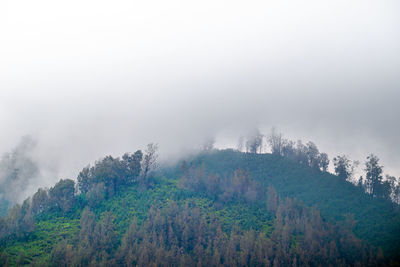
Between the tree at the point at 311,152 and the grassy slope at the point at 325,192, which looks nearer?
the grassy slope at the point at 325,192

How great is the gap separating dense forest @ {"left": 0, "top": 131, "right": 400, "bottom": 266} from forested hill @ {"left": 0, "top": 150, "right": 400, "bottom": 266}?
25 centimetres

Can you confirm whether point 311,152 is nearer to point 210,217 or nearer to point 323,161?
point 323,161

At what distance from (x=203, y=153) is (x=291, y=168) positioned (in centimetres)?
3427

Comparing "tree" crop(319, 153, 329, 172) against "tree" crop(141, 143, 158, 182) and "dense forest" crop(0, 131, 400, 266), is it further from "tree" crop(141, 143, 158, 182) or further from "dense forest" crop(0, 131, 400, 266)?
"tree" crop(141, 143, 158, 182)

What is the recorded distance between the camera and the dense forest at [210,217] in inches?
2057

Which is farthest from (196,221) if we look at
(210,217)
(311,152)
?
(311,152)

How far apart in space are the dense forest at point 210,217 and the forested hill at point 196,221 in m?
0.25

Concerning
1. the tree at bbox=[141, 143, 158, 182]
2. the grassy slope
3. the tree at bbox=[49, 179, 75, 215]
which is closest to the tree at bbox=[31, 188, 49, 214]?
the tree at bbox=[49, 179, 75, 215]

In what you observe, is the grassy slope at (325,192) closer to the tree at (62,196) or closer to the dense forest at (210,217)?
the dense forest at (210,217)

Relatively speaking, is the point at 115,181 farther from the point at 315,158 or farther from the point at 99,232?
the point at 315,158

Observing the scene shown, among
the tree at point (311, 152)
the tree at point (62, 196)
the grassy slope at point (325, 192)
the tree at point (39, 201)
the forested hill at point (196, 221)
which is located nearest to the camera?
the forested hill at point (196, 221)

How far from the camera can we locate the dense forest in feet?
171

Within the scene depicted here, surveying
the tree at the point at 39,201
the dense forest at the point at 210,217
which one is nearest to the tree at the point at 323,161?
the dense forest at the point at 210,217

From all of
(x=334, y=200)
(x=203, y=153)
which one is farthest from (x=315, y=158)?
(x=203, y=153)
